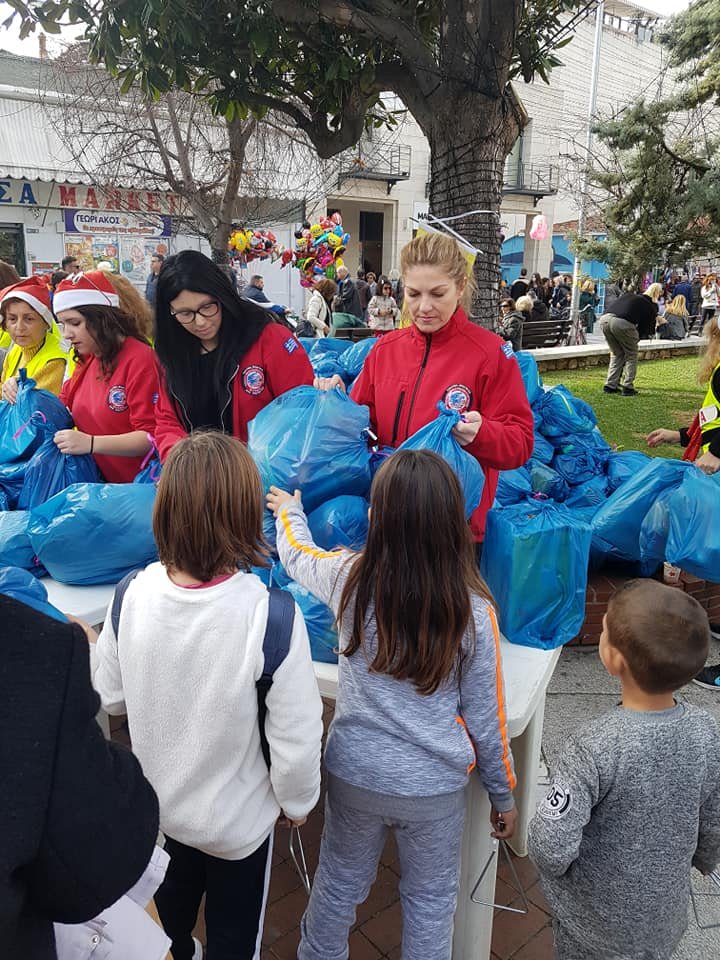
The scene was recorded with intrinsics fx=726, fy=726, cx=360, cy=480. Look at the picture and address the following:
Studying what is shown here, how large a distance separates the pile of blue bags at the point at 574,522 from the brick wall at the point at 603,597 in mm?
102

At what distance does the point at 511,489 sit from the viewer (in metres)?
3.49

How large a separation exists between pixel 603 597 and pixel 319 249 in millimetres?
9289

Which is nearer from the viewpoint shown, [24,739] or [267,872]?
[24,739]

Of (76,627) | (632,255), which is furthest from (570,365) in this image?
(76,627)

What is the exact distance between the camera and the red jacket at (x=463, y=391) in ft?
7.13

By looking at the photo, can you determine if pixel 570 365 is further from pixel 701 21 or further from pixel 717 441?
pixel 717 441

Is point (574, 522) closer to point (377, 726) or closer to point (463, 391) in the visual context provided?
point (463, 391)

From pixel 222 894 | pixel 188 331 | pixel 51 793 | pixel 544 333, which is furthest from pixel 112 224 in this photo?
pixel 51 793

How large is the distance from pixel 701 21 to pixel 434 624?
357 inches

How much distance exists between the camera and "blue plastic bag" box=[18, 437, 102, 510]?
2.73 meters

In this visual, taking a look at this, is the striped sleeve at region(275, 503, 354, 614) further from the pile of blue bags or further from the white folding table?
the pile of blue bags

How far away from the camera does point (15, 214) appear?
54.2ft

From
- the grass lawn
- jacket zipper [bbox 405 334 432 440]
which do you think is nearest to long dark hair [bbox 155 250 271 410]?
jacket zipper [bbox 405 334 432 440]

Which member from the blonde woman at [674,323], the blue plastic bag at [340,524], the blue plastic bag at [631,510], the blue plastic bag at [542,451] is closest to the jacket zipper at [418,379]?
the blue plastic bag at [340,524]
